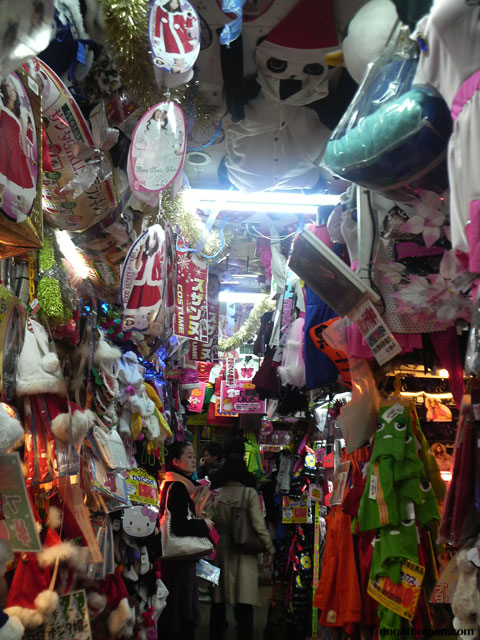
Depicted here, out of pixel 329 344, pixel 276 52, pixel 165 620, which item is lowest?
pixel 165 620

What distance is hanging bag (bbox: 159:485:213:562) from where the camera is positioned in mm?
4449

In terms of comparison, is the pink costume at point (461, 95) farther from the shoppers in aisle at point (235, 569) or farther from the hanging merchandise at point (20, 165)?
the shoppers in aisle at point (235, 569)

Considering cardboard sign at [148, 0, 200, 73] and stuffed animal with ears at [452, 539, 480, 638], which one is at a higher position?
cardboard sign at [148, 0, 200, 73]

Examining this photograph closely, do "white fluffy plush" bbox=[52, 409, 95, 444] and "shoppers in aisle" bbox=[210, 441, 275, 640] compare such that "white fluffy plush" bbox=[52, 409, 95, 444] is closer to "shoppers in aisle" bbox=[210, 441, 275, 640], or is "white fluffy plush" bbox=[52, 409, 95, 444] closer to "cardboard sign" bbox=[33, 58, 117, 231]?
"cardboard sign" bbox=[33, 58, 117, 231]

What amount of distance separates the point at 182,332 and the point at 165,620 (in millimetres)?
2569

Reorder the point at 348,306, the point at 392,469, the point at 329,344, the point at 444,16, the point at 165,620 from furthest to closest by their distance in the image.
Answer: the point at 165,620 → the point at 329,344 → the point at 392,469 → the point at 348,306 → the point at 444,16

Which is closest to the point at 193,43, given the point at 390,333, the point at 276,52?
the point at 276,52

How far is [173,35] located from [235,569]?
5186 mm

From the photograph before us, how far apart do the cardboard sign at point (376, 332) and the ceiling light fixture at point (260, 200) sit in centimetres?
201

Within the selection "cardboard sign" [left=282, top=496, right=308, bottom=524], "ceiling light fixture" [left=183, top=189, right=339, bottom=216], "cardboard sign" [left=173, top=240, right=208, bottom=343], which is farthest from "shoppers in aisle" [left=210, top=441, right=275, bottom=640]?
"ceiling light fixture" [left=183, top=189, right=339, bottom=216]

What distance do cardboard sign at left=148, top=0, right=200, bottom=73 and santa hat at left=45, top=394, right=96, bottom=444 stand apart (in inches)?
63.5

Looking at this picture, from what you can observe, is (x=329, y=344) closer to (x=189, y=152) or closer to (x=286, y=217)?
(x=189, y=152)

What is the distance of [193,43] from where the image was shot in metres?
2.56

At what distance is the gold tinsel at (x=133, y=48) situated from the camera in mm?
2547
